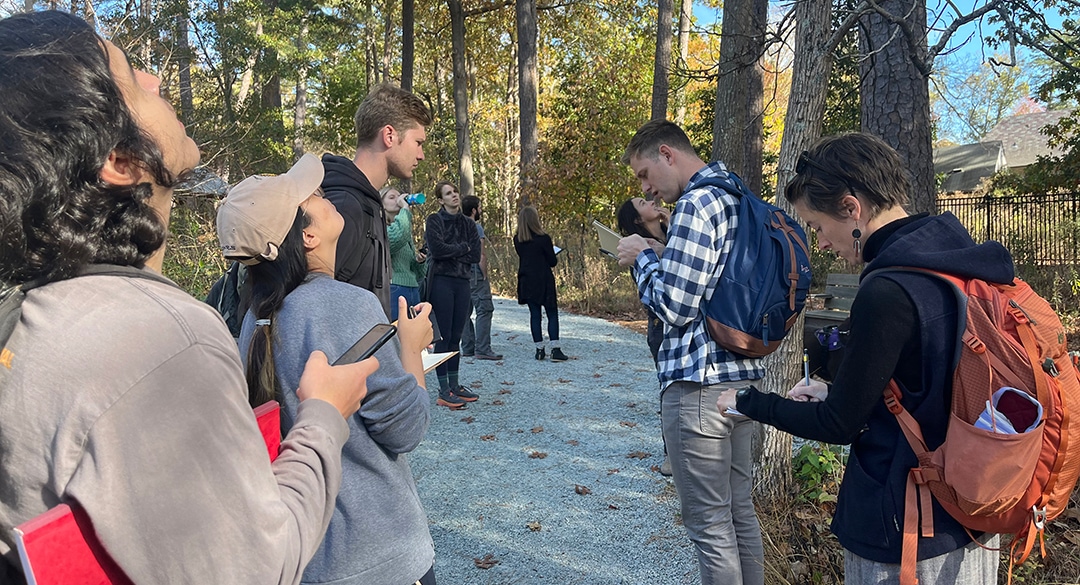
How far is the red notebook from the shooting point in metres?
Result: 0.84

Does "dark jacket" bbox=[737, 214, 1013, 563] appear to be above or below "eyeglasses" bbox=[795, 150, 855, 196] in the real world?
below

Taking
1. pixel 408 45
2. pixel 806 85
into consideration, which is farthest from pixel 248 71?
pixel 806 85

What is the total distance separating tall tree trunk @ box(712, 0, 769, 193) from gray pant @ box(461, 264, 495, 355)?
3390 millimetres

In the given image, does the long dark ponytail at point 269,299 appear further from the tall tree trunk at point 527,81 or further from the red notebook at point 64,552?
the tall tree trunk at point 527,81

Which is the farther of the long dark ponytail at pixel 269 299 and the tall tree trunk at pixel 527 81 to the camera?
the tall tree trunk at pixel 527 81

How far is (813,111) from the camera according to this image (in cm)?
388

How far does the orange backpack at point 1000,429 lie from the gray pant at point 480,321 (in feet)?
26.2

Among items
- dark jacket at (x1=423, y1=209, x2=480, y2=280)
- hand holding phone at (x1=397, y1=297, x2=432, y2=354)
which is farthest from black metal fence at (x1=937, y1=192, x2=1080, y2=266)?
hand holding phone at (x1=397, y1=297, x2=432, y2=354)

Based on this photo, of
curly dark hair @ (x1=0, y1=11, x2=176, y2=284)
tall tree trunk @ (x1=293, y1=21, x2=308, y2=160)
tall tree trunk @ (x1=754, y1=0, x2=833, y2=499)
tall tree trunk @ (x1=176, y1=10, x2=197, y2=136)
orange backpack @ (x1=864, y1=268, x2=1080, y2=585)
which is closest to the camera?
curly dark hair @ (x1=0, y1=11, x2=176, y2=284)

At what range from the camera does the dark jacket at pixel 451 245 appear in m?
7.50

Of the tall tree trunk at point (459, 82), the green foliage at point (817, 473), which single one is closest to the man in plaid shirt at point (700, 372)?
the green foliage at point (817, 473)

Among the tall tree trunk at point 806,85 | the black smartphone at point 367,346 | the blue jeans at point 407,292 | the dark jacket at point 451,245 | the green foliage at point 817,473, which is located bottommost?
the green foliage at point 817,473

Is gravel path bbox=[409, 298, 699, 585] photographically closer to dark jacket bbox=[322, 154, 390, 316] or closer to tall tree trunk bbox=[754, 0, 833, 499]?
tall tree trunk bbox=[754, 0, 833, 499]

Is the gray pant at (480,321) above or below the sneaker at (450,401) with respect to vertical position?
above
